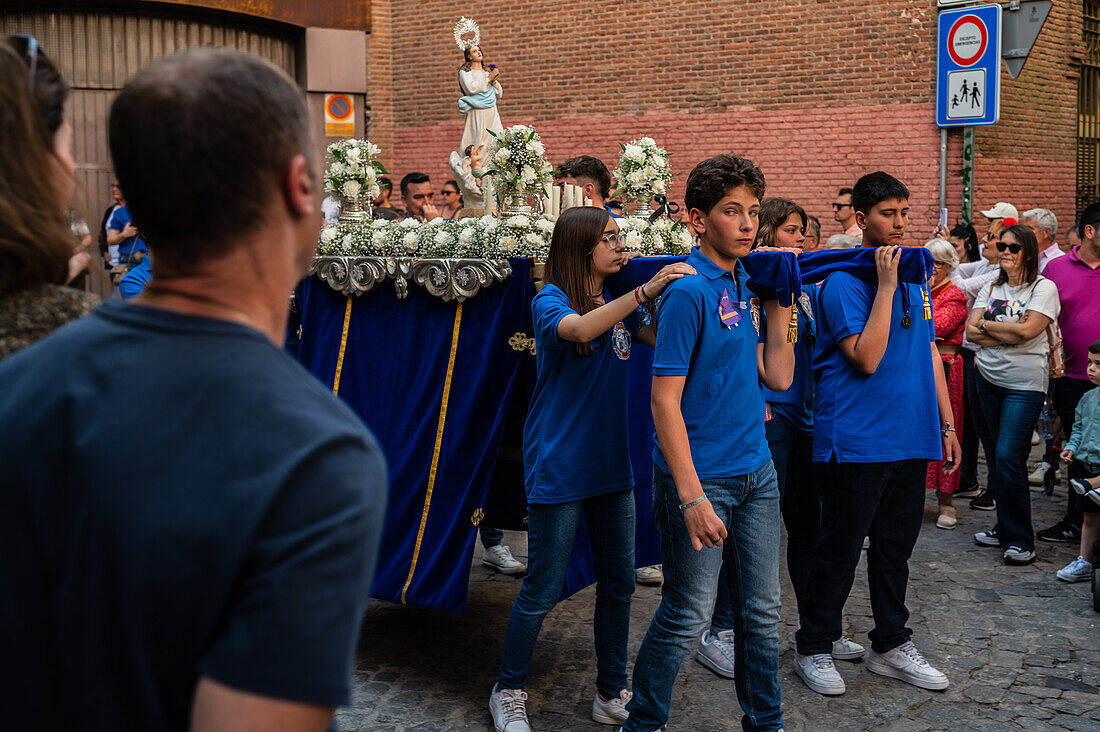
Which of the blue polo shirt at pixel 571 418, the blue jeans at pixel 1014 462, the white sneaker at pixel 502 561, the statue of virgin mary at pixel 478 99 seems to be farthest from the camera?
the statue of virgin mary at pixel 478 99

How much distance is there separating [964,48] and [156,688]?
1156 centimetres

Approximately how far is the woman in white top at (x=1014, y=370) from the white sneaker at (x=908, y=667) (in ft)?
6.84

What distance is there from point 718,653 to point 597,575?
3.10 ft

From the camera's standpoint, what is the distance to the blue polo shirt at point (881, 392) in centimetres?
436

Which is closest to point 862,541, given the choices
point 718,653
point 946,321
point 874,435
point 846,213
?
point 874,435

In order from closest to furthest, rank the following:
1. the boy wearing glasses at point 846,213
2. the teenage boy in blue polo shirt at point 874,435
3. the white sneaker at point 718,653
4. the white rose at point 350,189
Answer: the teenage boy in blue polo shirt at point 874,435, the white sneaker at point 718,653, the white rose at point 350,189, the boy wearing glasses at point 846,213

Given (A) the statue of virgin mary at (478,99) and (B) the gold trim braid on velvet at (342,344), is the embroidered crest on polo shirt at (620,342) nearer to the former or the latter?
(B) the gold trim braid on velvet at (342,344)

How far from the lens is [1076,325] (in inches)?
265

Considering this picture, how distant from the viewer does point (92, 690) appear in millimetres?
1147

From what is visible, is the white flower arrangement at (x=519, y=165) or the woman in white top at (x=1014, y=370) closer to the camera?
the white flower arrangement at (x=519, y=165)

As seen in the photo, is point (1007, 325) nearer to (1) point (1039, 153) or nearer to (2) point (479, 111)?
(2) point (479, 111)

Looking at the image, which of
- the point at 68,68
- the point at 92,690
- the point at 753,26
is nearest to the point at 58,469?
the point at 92,690

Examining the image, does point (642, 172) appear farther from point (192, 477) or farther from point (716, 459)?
point (192, 477)

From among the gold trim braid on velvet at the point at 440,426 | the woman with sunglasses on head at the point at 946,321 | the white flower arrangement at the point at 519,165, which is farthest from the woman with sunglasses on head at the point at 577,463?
the woman with sunglasses on head at the point at 946,321
